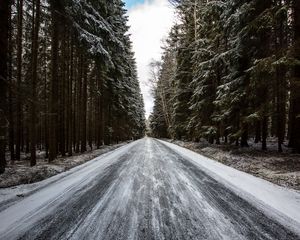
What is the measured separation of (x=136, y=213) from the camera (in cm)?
470

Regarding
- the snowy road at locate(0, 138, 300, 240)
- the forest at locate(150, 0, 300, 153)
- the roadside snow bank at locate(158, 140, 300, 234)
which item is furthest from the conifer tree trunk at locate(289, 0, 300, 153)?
the snowy road at locate(0, 138, 300, 240)

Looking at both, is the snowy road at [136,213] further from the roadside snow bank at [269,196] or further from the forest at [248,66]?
the forest at [248,66]

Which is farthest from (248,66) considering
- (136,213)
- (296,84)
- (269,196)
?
(136,213)

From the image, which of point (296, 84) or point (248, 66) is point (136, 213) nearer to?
point (296, 84)

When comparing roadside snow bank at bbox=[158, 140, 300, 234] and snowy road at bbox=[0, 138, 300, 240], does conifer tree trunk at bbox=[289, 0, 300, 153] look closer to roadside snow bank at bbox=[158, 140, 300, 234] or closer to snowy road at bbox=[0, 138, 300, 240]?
roadside snow bank at bbox=[158, 140, 300, 234]

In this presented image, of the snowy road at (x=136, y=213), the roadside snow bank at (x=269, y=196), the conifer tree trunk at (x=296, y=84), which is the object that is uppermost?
the conifer tree trunk at (x=296, y=84)

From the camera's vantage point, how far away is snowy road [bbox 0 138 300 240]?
3834 mm

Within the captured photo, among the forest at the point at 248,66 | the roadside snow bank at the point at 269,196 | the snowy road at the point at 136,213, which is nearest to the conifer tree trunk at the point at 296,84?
the forest at the point at 248,66

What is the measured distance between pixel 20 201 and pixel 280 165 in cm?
867

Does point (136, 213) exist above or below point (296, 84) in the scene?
below

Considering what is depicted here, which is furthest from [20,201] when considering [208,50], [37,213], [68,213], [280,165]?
[208,50]

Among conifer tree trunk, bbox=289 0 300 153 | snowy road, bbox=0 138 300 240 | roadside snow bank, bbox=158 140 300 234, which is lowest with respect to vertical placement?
roadside snow bank, bbox=158 140 300 234

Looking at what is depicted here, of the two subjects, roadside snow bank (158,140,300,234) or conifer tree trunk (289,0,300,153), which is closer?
roadside snow bank (158,140,300,234)

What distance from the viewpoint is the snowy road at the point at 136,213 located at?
3.83 m
